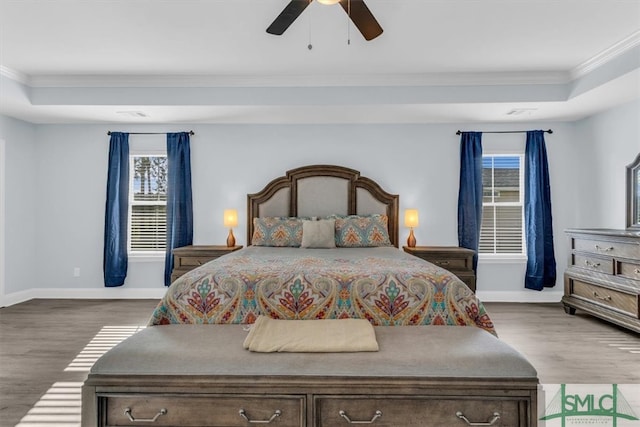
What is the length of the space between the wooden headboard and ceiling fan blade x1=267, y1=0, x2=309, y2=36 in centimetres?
259

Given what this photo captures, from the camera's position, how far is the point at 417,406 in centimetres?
168

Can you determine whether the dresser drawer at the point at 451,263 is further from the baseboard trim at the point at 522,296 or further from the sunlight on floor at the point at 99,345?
the sunlight on floor at the point at 99,345

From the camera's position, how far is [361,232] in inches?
172

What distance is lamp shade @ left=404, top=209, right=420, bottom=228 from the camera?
15.5ft

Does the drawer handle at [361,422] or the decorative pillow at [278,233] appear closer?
the drawer handle at [361,422]

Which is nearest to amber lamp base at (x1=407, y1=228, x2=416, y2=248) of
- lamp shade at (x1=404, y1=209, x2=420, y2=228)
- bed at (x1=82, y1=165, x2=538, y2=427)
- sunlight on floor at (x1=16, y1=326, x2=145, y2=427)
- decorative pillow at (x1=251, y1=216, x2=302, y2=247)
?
lamp shade at (x1=404, y1=209, x2=420, y2=228)

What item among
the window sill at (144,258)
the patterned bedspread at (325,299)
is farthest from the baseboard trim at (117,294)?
the patterned bedspread at (325,299)

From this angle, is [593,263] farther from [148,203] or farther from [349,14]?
[148,203]

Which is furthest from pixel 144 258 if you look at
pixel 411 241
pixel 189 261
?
pixel 411 241

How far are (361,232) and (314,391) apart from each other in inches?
110

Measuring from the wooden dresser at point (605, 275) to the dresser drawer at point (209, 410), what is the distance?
11.3 feet

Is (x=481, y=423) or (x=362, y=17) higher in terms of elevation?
(x=362, y=17)

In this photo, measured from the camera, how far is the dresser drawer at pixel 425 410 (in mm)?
1672

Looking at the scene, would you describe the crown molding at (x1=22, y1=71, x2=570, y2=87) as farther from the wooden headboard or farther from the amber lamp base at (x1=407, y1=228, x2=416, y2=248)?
the amber lamp base at (x1=407, y1=228, x2=416, y2=248)
